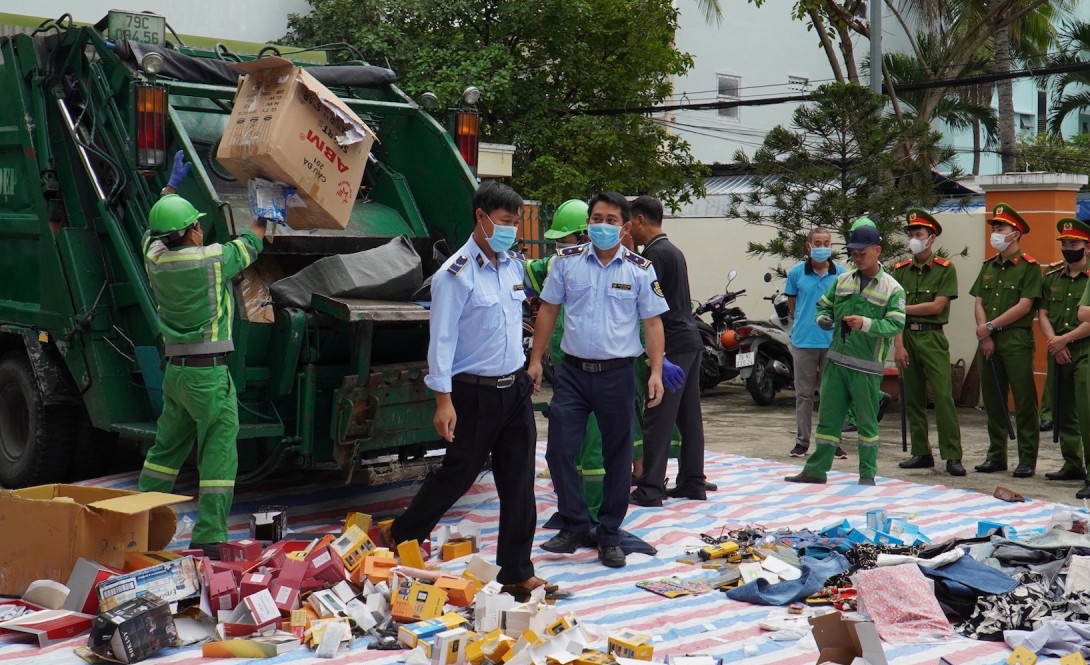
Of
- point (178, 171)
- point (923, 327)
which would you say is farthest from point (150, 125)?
point (923, 327)

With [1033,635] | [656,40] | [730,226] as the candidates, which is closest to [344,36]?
[656,40]

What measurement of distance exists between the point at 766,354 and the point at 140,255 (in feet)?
23.3

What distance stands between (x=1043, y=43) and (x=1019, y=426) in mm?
15999

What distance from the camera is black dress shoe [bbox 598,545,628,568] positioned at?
18.2 feet

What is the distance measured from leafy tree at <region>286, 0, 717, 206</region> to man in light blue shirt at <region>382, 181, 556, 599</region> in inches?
355

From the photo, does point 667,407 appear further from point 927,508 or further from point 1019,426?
point 1019,426

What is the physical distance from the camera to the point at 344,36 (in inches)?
578

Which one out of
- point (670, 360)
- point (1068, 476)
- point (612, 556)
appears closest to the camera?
point (612, 556)

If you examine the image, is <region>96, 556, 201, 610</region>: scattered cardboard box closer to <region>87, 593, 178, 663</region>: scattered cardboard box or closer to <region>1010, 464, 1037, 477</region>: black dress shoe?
<region>87, 593, 178, 663</region>: scattered cardboard box

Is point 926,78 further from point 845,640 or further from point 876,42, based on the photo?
point 845,640

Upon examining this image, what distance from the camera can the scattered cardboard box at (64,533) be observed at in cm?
480

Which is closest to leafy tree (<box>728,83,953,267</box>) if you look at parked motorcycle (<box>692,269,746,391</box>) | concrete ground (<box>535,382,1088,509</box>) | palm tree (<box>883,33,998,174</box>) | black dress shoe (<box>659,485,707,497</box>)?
parked motorcycle (<box>692,269,746,391</box>)

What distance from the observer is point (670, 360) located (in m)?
6.72

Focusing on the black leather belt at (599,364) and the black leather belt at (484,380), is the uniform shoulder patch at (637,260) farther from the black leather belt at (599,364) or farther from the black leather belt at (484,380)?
the black leather belt at (484,380)
